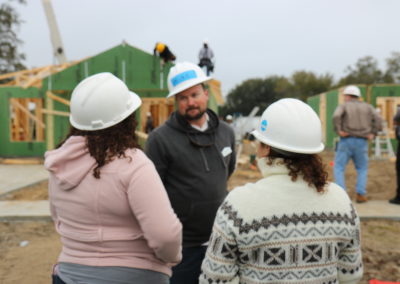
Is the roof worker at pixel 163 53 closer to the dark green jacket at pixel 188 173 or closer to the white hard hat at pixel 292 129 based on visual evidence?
Result: the dark green jacket at pixel 188 173

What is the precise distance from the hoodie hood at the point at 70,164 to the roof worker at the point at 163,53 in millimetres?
10883

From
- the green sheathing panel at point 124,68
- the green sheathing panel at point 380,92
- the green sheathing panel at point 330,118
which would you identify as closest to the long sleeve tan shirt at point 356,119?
the green sheathing panel at point 124,68

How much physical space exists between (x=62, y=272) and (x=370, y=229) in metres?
4.79

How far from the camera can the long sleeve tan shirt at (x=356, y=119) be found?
20.0 feet

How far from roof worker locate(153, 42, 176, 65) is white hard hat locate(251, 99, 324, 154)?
10957 mm

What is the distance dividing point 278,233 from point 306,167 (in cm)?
28

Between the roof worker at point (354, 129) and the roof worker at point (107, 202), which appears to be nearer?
the roof worker at point (107, 202)

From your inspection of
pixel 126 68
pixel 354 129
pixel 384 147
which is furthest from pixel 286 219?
pixel 384 147

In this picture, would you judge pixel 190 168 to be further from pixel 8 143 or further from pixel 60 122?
pixel 8 143

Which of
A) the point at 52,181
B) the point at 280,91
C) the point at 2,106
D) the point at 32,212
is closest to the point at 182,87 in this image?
the point at 52,181

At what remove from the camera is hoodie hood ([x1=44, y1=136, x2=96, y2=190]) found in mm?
1591

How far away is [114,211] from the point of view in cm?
156

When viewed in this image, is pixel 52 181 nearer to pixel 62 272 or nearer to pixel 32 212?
pixel 62 272

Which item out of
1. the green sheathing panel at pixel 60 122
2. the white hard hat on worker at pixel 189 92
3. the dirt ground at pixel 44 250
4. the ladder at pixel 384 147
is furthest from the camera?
the ladder at pixel 384 147
